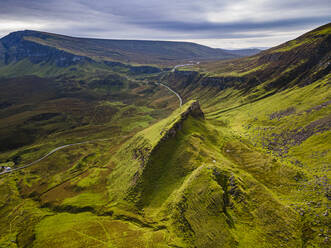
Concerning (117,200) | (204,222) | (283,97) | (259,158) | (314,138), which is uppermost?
(283,97)

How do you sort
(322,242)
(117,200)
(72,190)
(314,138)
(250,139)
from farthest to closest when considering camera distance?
1. (250,139)
2. (72,190)
3. (314,138)
4. (117,200)
5. (322,242)

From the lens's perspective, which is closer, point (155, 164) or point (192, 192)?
point (192, 192)

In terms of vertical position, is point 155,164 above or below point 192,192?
above

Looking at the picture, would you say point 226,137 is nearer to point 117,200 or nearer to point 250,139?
point 250,139

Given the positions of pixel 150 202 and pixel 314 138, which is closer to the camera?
pixel 150 202

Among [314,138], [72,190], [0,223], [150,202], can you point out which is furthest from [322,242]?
[0,223]

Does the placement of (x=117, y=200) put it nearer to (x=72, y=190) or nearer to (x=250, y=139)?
(x=72, y=190)

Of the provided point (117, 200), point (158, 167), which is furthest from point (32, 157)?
point (158, 167)

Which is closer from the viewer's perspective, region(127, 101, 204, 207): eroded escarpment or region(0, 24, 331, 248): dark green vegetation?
region(0, 24, 331, 248): dark green vegetation

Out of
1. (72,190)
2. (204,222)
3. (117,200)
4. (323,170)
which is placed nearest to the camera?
(204,222)

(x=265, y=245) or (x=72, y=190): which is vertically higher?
(x=265, y=245)

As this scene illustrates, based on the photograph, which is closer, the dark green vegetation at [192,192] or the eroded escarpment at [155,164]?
the dark green vegetation at [192,192]
